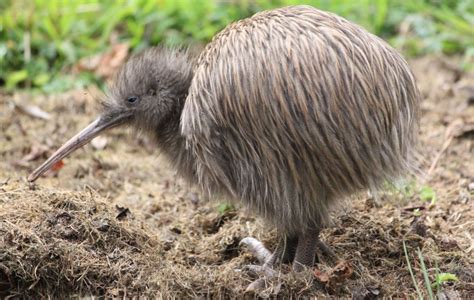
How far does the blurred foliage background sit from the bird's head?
2322 millimetres


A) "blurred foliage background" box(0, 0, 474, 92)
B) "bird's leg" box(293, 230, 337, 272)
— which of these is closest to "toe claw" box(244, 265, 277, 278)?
"bird's leg" box(293, 230, 337, 272)

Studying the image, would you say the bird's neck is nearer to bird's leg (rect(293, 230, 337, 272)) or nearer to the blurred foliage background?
bird's leg (rect(293, 230, 337, 272))

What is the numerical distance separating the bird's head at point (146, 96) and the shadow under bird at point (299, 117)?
1.05ft

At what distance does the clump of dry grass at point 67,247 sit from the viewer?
316 centimetres

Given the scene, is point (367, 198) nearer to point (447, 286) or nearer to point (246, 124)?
point (447, 286)

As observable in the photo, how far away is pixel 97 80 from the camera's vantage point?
6.16 metres

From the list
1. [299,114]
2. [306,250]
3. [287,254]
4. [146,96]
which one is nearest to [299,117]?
[299,114]

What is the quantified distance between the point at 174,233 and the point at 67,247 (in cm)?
92

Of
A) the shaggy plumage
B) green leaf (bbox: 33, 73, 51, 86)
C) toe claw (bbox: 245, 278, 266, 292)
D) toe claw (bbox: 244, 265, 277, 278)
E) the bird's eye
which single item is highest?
the shaggy plumage

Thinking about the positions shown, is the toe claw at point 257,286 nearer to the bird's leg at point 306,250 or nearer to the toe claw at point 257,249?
the bird's leg at point 306,250

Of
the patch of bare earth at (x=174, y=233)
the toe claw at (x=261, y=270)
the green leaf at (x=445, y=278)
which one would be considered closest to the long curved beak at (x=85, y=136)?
the patch of bare earth at (x=174, y=233)

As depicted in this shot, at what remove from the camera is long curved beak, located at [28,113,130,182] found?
3891 millimetres

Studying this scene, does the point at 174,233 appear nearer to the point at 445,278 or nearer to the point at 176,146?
the point at 176,146

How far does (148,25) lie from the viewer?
654 centimetres
